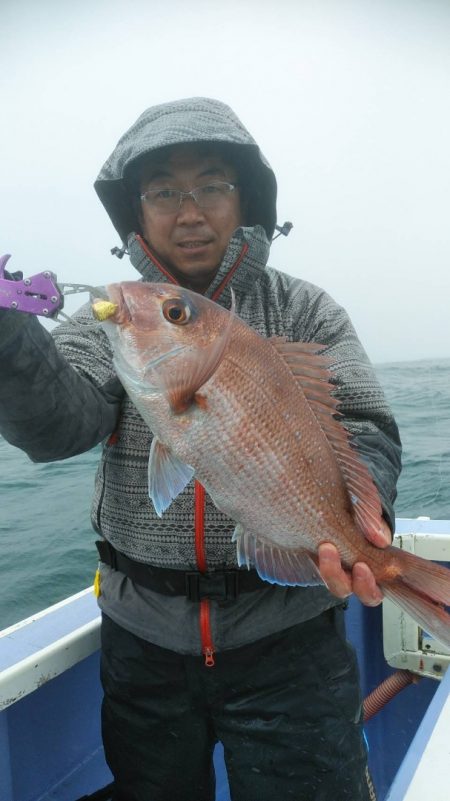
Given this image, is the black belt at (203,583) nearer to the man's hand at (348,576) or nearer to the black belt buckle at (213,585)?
the black belt buckle at (213,585)

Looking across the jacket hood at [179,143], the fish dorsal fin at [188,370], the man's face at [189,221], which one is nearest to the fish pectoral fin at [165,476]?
the fish dorsal fin at [188,370]

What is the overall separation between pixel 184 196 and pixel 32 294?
3.48 feet

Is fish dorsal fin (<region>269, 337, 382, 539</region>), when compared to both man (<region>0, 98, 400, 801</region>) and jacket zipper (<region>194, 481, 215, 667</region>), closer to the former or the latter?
man (<region>0, 98, 400, 801</region>)

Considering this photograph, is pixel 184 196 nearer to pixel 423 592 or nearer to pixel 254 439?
pixel 254 439

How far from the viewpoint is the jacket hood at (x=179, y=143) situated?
2326 mm

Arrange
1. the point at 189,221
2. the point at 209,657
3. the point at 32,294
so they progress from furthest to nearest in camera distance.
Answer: the point at 189,221 → the point at 209,657 → the point at 32,294

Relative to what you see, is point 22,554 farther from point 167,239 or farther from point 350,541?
point 350,541

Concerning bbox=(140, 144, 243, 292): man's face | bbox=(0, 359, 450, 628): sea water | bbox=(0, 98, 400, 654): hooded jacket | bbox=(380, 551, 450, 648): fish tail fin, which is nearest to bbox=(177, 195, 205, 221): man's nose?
bbox=(140, 144, 243, 292): man's face

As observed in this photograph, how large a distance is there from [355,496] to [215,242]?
1192 mm

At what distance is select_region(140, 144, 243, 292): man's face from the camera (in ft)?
7.65

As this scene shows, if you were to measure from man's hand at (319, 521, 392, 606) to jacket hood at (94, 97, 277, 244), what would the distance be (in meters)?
1.49

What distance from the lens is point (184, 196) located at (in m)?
2.34

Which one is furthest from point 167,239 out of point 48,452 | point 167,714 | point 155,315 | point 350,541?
point 167,714

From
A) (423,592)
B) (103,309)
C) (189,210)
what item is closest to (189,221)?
(189,210)
